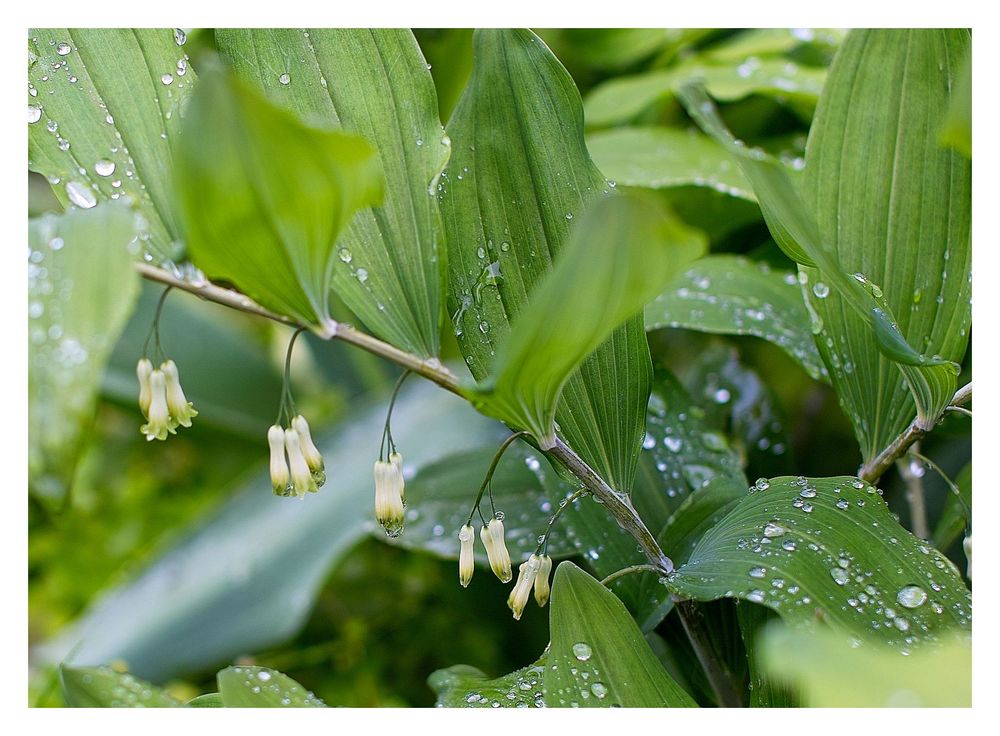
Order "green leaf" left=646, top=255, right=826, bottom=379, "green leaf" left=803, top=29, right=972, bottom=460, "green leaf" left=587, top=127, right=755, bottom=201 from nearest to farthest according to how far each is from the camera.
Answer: "green leaf" left=803, top=29, right=972, bottom=460, "green leaf" left=646, top=255, right=826, bottom=379, "green leaf" left=587, top=127, right=755, bottom=201

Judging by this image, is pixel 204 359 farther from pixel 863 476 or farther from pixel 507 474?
pixel 863 476

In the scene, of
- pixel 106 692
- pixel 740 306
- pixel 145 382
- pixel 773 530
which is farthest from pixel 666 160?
pixel 106 692

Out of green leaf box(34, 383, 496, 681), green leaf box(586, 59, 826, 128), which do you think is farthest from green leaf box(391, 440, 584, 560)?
green leaf box(586, 59, 826, 128)

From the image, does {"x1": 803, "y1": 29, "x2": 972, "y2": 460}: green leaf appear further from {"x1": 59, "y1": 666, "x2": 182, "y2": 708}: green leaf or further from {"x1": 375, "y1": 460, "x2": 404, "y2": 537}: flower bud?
{"x1": 59, "y1": 666, "x2": 182, "y2": 708}: green leaf

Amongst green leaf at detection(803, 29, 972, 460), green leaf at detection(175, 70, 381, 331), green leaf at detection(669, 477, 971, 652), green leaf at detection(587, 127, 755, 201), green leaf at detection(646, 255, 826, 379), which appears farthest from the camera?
green leaf at detection(587, 127, 755, 201)

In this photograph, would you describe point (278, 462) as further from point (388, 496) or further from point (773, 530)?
point (773, 530)

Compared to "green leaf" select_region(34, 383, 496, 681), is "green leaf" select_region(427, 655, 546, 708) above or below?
below
